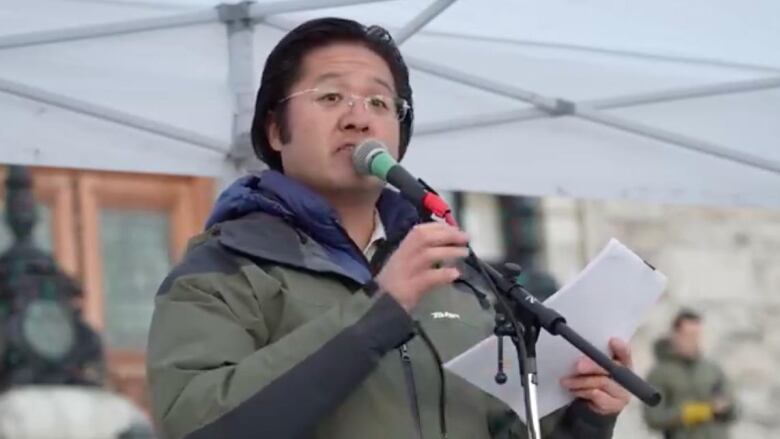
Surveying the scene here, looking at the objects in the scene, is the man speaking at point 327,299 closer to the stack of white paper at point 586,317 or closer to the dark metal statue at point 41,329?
the stack of white paper at point 586,317

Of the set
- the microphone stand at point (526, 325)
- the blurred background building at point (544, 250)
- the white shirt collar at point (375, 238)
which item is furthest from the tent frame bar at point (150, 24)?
the blurred background building at point (544, 250)

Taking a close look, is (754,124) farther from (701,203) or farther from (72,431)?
(72,431)

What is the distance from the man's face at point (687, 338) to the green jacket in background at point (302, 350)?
3966 millimetres

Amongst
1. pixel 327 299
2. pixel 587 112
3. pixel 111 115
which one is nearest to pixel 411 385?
pixel 327 299

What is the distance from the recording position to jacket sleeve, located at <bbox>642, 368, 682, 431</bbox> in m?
5.66

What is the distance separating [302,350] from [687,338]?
4.33 m

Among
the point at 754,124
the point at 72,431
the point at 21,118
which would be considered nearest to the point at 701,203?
the point at 754,124

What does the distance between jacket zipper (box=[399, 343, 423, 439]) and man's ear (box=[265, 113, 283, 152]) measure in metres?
0.31

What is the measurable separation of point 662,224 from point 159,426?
21.4 feet

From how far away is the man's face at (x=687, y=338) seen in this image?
5.96 meters

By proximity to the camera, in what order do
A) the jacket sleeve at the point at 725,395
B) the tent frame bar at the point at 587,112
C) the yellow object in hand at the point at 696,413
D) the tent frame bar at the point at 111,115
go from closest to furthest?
the tent frame bar at the point at 111,115
the tent frame bar at the point at 587,112
the yellow object in hand at the point at 696,413
the jacket sleeve at the point at 725,395

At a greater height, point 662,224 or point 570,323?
point 570,323

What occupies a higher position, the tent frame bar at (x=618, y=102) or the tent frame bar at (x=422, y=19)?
the tent frame bar at (x=422, y=19)

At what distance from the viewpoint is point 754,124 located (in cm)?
337
